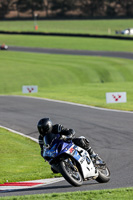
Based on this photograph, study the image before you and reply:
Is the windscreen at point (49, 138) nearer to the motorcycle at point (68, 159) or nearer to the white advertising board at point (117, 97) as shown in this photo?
the motorcycle at point (68, 159)

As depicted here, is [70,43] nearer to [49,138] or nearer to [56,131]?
[56,131]

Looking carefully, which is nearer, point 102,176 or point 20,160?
point 102,176

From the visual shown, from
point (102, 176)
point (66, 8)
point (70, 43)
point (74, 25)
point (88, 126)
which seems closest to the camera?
point (102, 176)

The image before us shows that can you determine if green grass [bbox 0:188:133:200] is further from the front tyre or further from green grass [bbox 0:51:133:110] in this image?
green grass [bbox 0:51:133:110]

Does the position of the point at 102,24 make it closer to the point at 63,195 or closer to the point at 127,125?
the point at 127,125

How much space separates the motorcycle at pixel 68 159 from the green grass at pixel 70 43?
53.8m

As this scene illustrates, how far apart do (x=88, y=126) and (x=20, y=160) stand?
6002mm

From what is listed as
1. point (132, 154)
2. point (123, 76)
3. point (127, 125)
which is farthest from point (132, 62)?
point (132, 154)

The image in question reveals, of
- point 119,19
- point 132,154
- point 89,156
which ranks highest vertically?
point 89,156

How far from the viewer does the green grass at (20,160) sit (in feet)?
38.3

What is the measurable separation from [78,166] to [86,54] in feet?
168

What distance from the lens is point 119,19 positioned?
362 ft

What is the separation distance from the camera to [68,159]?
32.6 feet

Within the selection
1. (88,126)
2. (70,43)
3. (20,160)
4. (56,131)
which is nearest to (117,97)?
(88,126)
